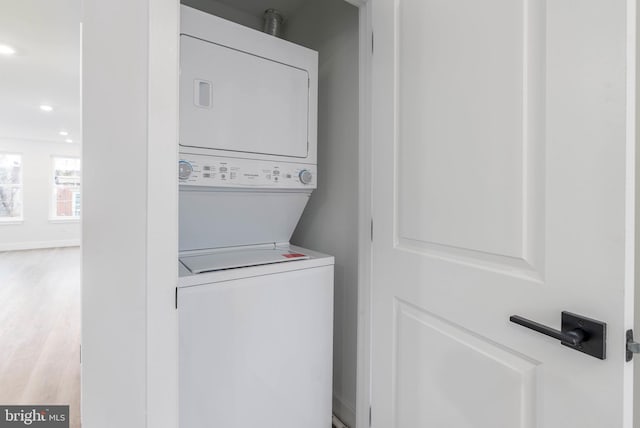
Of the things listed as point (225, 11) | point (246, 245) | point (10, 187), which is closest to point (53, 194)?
point (10, 187)

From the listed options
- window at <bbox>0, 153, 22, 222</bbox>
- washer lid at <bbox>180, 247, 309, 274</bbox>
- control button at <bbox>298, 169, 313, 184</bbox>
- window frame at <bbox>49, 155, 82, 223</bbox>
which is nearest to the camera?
washer lid at <bbox>180, 247, 309, 274</bbox>

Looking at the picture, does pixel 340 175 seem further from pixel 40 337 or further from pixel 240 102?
pixel 40 337

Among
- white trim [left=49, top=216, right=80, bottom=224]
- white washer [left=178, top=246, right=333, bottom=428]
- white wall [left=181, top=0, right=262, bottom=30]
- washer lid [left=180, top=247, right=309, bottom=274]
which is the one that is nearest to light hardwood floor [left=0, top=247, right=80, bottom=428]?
white washer [left=178, top=246, right=333, bottom=428]

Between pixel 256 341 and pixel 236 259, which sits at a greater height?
pixel 236 259

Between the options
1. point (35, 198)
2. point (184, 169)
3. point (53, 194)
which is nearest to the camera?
point (184, 169)

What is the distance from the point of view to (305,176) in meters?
1.68

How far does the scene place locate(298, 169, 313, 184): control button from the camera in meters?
1.67

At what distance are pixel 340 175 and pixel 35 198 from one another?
28.9 ft

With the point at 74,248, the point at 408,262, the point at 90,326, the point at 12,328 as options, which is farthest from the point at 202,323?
the point at 74,248

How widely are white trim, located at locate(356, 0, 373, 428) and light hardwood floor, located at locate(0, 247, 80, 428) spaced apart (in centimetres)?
171

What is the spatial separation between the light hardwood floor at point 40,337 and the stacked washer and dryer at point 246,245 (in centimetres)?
131

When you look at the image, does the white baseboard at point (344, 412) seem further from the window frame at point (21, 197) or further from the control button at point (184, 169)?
the window frame at point (21, 197)

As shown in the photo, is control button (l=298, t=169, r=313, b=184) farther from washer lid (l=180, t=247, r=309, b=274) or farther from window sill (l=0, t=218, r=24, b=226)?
window sill (l=0, t=218, r=24, b=226)

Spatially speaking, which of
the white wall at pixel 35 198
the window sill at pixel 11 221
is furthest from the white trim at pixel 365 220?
the window sill at pixel 11 221
